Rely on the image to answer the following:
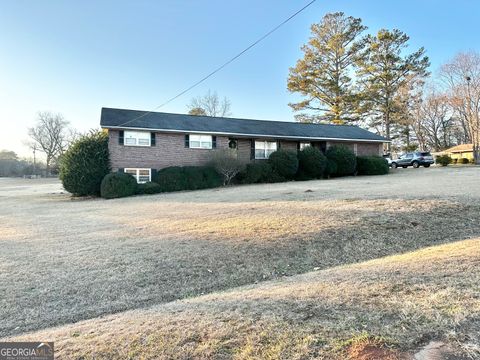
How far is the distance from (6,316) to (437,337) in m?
4.92

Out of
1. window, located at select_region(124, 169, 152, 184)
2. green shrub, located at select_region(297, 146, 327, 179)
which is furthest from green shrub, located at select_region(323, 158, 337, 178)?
window, located at select_region(124, 169, 152, 184)

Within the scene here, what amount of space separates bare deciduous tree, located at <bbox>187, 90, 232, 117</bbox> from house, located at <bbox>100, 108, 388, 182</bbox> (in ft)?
83.0

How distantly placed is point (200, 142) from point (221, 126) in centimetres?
267

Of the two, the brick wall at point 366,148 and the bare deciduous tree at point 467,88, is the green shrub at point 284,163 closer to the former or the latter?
the brick wall at point 366,148

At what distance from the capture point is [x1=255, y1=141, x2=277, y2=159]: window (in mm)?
24875

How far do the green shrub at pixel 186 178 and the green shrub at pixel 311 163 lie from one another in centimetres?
635

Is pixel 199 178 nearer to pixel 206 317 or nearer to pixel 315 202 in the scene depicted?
pixel 315 202

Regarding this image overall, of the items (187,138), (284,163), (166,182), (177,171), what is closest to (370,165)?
(284,163)

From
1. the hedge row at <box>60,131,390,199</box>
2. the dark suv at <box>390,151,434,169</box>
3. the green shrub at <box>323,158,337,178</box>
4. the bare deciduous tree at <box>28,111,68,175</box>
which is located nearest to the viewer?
the hedge row at <box>60,131,390,199</box>

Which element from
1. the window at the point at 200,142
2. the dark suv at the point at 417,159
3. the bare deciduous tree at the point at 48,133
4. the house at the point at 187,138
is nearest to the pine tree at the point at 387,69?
the dark suv at the point at 417,159

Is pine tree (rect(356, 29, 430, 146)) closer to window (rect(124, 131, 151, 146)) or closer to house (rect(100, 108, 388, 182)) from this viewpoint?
house (rect(100, 108, 388, 182))

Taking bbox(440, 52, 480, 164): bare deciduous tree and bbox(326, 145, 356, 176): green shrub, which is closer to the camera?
bbox(326, 145, 356, 176): green shrub

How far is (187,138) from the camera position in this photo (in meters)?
22.2

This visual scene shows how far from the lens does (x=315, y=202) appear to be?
1097cm
